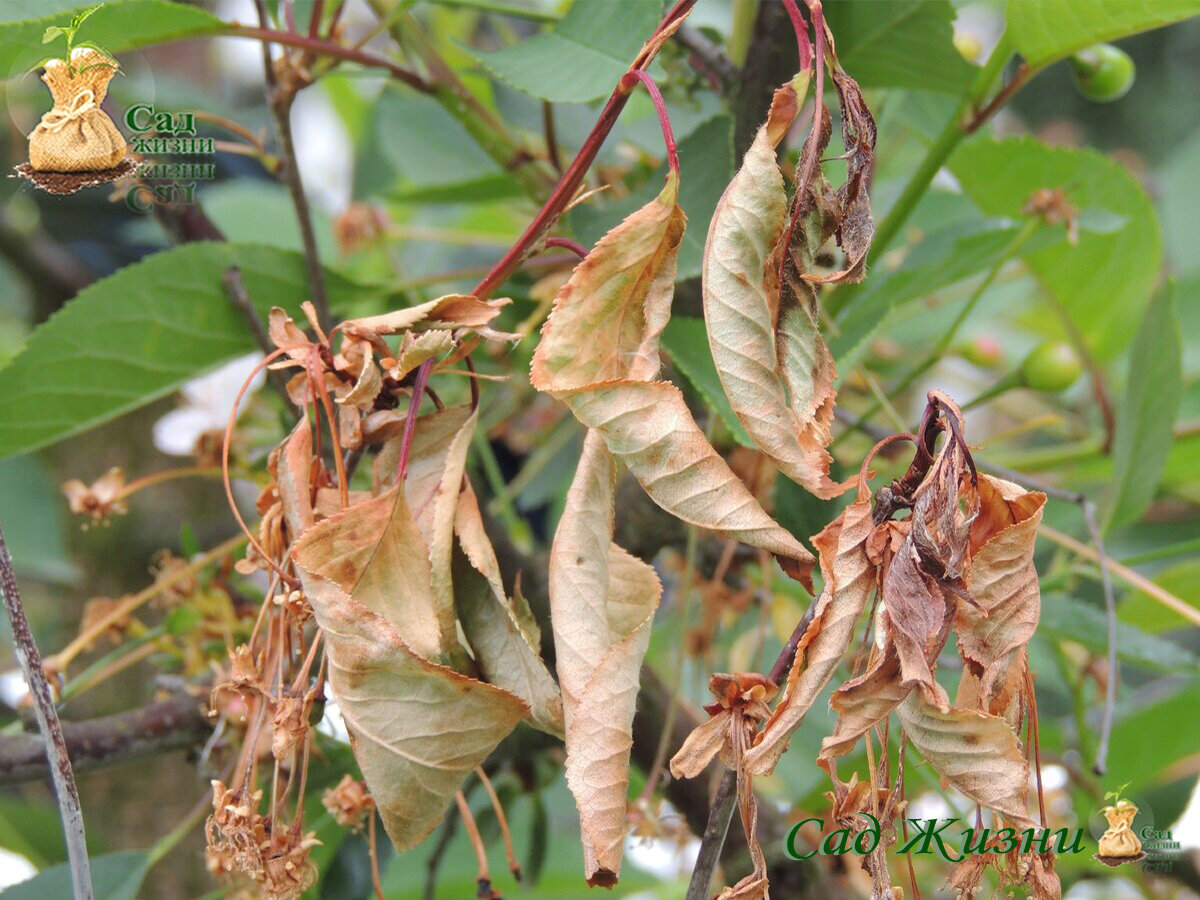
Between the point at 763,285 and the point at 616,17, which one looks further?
the point at 616,17

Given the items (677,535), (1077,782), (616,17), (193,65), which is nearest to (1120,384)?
(1077,782)

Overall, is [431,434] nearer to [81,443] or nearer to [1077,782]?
[1077,782]

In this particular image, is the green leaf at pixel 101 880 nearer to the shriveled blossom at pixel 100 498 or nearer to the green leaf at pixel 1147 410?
the shriveled blossom at pixel 100 498

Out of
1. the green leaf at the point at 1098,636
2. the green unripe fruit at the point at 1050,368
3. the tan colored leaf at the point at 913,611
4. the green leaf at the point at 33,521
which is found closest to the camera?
the tan colored leaf at the point at 913,611

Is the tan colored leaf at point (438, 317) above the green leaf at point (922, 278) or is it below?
above

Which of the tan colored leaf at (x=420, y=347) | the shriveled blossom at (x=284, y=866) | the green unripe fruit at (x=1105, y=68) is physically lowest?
the shriveled blossom at (x=284, y=866)

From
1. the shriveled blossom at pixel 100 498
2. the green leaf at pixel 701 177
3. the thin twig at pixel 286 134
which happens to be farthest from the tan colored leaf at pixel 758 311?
the shriveled blossom at pixel 100 498

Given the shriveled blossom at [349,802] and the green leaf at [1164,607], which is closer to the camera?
the shriveled blossom at [349,802]
